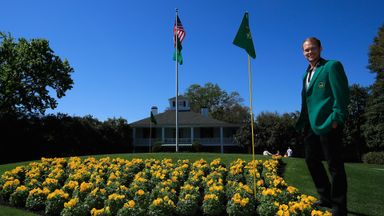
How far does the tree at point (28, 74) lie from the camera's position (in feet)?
121

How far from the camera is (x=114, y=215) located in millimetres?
6184

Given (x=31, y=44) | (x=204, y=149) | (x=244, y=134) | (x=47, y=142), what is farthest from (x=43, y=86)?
(x=244, y=134)

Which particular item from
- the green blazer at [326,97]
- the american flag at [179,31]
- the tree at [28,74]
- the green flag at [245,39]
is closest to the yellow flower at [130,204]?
the green blazer at [326,97]

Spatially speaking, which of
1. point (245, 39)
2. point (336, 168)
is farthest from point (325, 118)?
point (245, 39)

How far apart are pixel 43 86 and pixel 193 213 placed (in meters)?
36.8

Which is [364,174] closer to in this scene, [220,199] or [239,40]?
[220,199]

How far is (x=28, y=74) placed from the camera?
126 ft

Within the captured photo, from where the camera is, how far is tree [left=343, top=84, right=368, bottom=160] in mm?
43688

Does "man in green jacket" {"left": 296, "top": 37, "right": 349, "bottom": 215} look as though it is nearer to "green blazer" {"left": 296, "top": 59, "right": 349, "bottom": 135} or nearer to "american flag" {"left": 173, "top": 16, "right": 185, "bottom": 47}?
"green blazer" {"left": 296, "top": 59, "right": 349, "bottom": 135}

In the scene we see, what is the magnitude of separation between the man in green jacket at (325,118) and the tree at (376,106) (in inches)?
1504

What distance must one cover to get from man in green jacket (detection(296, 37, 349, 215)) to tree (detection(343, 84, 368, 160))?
41489 millimetres

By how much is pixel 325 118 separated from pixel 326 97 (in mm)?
278

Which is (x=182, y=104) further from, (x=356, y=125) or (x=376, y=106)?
(x=376, y=106)

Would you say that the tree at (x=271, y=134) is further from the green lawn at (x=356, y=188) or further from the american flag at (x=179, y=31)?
the green lawn at (x=356, y=188)
